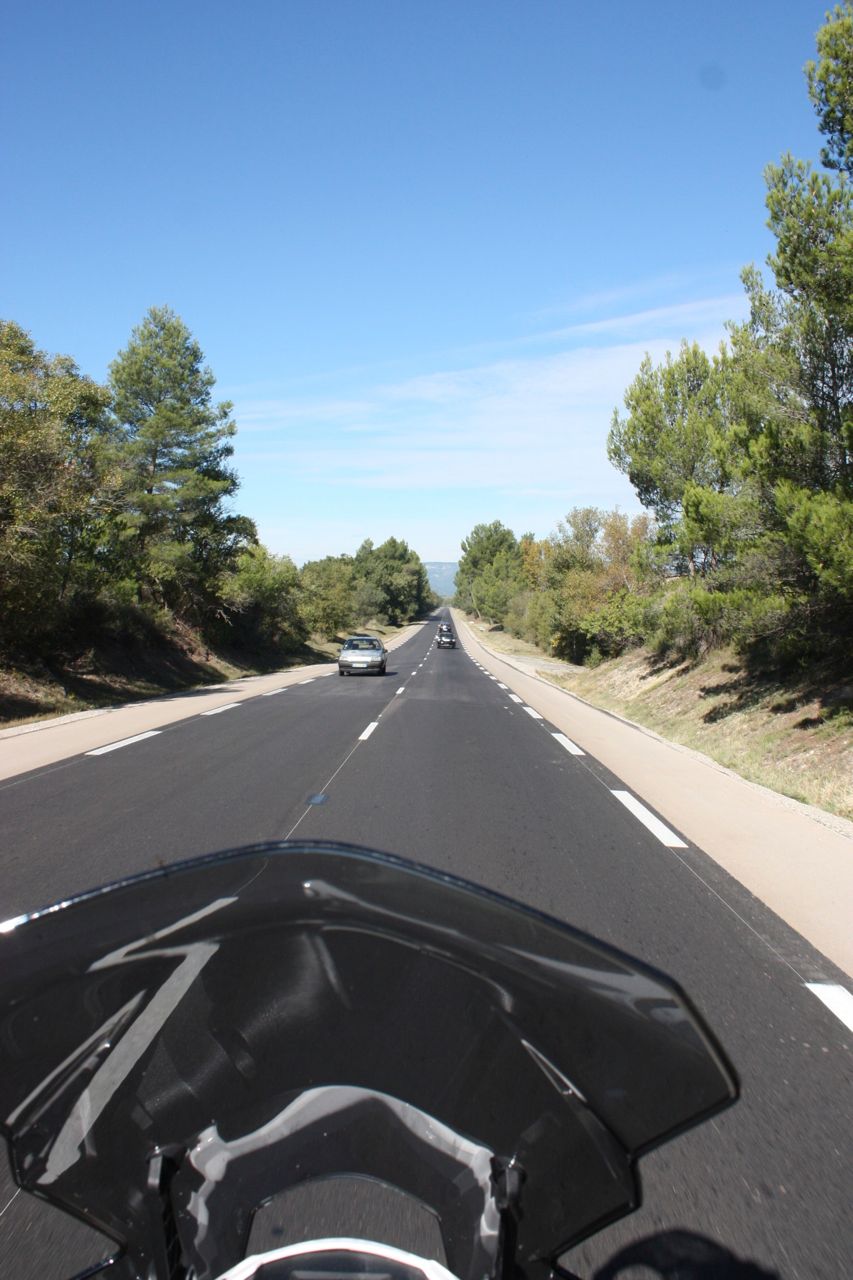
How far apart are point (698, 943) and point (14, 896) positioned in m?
4.26

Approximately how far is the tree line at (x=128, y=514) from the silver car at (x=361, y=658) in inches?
291

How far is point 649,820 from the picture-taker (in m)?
8.82

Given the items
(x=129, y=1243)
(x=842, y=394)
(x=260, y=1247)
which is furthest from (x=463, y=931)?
(x=842, y=394)

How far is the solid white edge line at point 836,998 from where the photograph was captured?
4.16 m

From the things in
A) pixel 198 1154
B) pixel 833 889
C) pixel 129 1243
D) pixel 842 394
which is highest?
pixel 842 394

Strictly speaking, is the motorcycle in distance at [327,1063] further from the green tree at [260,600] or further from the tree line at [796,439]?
the green tree at [260,600]

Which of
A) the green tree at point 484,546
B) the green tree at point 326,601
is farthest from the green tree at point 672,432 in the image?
the green tree at point 484,546

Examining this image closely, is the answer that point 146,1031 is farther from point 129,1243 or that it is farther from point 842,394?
point 842,394

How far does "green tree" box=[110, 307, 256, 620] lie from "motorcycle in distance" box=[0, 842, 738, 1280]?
3435 centimetres

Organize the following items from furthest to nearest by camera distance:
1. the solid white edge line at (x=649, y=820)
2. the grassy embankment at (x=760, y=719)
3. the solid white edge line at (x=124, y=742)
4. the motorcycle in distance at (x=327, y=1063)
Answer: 1. the solid white edge line at (x=124, y=742)
2. the grassy embankment at (x=760, y=719)
3. the solid white edge line at (x=649, y=820)
4. the motorcycle in distance at (x=327, y=1063)

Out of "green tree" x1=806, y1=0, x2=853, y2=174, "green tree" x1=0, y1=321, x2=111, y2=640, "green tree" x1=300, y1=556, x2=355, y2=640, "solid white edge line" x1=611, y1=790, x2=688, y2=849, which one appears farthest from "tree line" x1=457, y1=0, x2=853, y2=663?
"green tree" x1=300, y1=556, x2=355, y2=640

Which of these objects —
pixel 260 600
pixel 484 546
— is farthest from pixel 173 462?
pixel 484 546

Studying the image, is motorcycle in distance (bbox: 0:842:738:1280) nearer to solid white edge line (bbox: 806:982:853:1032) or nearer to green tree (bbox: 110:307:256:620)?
solid white edge line (bbox: 806:982:853:1032)

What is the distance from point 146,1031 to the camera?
1.88 metres
